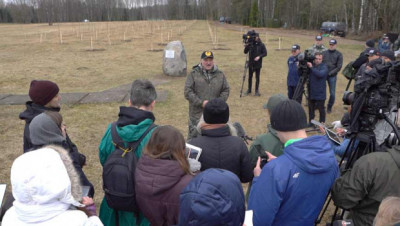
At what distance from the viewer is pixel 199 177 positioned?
130cm

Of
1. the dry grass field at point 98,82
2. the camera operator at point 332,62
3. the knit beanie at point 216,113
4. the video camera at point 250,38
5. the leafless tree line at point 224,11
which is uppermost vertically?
the leafless tree line at point 224,11

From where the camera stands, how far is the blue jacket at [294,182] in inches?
73.9

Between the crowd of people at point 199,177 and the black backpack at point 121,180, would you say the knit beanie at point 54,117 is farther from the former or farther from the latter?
the black backpack at point 121,180

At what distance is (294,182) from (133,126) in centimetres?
118

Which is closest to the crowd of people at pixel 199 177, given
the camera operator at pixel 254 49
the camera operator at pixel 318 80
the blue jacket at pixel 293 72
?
the camera operator at pixel 318 80

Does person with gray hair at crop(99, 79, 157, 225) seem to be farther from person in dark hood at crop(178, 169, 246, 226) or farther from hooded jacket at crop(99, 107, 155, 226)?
person in dark hood at crop(178, 169, 246, 226)

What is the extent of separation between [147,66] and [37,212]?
1231 cm

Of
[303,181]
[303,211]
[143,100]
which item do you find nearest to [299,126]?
[303,181]

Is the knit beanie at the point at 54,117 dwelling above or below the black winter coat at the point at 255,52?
below

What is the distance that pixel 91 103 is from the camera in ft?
26.1

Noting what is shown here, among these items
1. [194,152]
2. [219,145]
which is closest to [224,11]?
[219,145]

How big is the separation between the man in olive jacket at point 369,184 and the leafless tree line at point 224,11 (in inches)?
925

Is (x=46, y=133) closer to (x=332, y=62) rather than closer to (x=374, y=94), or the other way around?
(x=374, y=94)

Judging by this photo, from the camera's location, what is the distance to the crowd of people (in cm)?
148
